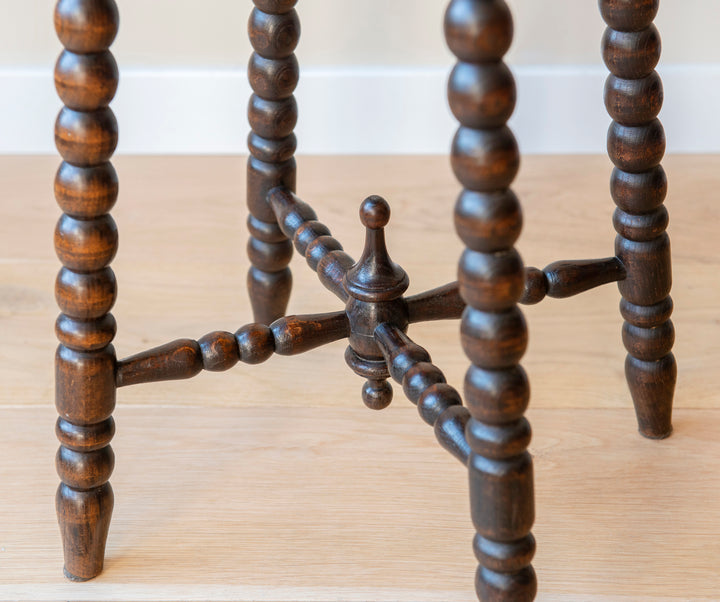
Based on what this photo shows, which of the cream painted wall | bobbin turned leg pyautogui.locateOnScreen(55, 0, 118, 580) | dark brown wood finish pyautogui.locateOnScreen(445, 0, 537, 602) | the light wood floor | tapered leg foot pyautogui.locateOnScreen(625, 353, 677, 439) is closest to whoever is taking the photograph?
dark brown wood finish pyautogui.locateOnScreen(445, 0, 537, 602)

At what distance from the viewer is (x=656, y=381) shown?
2.78ft

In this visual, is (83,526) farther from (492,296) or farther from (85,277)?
(492,296)

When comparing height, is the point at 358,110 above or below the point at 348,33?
below

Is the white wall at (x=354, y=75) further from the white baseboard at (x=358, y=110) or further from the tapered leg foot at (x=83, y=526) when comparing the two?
the tapered leg foot at (x=83, y=526)

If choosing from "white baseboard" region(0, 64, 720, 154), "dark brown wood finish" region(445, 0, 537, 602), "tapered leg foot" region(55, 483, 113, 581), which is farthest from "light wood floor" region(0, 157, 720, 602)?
"white baseboard" region(0, 64, 720, 154)

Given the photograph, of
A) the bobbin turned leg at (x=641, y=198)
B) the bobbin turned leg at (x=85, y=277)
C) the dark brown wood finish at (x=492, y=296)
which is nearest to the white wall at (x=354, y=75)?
the bobbin turned leg at (x=641, y=198)

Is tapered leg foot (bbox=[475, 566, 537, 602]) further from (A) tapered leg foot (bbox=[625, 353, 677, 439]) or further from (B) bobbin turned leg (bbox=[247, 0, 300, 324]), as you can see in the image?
(B) bobbin turned leg (bbox=[247, 0, 300, 324])

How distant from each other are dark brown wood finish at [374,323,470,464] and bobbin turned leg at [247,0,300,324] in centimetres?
24

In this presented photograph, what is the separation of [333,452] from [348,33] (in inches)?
29.4

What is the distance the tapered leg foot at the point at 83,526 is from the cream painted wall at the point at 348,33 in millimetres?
870

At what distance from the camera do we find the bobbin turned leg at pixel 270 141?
0.89 metres

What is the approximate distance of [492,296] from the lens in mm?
550

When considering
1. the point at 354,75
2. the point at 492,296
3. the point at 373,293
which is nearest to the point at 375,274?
the point at 373,293

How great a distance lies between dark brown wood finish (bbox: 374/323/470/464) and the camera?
2.09 ft
